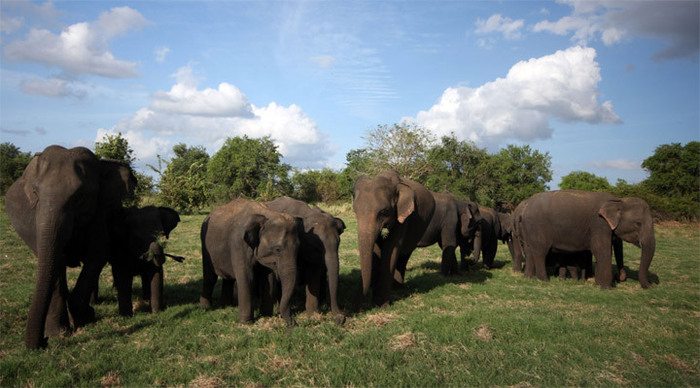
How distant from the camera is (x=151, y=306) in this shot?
1029 cm

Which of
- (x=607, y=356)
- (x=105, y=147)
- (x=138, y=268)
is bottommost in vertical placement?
(x=607, y=356)

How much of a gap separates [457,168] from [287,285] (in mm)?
47186

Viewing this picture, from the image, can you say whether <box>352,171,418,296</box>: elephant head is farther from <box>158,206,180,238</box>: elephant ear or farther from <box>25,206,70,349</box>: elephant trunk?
<box>25,206,70,349</box>: elephant trunk

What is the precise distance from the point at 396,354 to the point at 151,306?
571cm

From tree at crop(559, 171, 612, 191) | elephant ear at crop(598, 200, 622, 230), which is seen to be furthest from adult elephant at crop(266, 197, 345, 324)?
tree at crop(559, 171, 612, 191)

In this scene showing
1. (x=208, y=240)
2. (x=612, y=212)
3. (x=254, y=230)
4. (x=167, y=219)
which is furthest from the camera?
(x=612, y=212)

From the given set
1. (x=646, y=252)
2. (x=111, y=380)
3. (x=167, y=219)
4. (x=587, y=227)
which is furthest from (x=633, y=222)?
(x=111, y=380)

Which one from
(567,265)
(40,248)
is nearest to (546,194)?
(567,265)

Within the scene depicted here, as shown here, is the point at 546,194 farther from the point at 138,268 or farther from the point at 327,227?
the point at 138,268

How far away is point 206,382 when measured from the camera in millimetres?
6480

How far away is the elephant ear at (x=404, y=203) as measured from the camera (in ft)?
37.0

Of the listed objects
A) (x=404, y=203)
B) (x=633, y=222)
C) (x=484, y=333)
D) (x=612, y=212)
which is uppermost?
(x=404, y=203)

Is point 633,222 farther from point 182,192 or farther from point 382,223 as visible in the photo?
point 182,192

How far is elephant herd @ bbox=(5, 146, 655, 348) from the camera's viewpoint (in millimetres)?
7887
